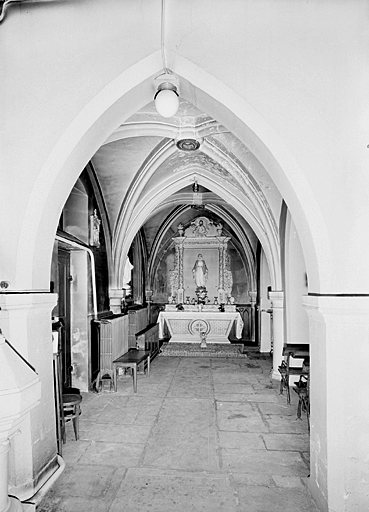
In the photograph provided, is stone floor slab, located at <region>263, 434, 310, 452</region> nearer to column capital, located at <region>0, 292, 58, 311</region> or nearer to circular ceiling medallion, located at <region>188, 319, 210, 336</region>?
column capital, located at <region>0, 292, 58, 311</region>

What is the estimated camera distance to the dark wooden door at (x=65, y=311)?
5609 mm

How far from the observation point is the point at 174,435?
14.0 feet

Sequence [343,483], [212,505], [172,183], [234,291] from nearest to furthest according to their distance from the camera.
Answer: [343,483] → [212,505] → [172,183] → [234,291]

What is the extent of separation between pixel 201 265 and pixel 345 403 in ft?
31.6

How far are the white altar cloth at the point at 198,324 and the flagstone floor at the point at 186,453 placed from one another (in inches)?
170

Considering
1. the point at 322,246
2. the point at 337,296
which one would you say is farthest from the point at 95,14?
the point at 337,296

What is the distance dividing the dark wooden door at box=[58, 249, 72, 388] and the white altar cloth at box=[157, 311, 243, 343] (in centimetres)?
495

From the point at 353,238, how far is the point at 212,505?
218cm

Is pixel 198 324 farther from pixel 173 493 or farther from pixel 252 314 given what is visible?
pixel 173 493

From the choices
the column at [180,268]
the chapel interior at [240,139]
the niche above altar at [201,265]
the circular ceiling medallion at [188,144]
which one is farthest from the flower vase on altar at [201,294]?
the chapel interior at [240,139]

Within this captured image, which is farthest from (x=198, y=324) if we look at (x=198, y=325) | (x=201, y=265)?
(x=201, y=265)

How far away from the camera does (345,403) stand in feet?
8.77

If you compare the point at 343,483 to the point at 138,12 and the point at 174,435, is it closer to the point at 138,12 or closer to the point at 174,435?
the point at 174,435

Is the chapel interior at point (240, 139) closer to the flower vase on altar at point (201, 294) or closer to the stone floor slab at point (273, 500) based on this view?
the stone floor slab at point (273, 500)
